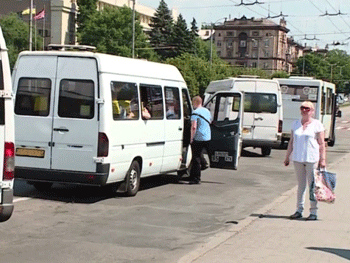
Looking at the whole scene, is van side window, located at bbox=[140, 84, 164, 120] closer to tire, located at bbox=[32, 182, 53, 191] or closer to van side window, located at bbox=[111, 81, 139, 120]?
van side window, located at bbox=[111, 81, 139, 120]

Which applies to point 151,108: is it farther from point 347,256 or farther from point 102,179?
point 347,256

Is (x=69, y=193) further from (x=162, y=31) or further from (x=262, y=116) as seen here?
(x=162, y=31)

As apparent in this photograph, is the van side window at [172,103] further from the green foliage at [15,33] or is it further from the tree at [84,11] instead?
the tree at [84,11]

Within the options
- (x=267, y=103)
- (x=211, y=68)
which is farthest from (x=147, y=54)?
(x=267, y=103)

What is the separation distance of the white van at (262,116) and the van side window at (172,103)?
10.9 metres

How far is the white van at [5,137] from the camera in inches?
326

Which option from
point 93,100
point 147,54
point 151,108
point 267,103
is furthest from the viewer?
point 147,54

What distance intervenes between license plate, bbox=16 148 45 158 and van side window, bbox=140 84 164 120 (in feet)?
7.09

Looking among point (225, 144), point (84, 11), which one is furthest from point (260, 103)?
point (84, 11)

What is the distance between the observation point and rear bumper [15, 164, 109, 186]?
12.6m

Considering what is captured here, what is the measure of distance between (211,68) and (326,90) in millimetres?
46447

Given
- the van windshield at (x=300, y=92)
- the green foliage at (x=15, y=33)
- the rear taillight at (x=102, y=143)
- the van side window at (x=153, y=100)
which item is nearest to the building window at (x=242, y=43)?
the green foliage at (x=15, y=33)

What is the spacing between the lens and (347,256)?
8.71 metres

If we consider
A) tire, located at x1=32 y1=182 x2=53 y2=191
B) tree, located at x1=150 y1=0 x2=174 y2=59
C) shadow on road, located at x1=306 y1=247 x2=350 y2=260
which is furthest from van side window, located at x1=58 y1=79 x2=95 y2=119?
tree, located at x1=150 y1=0 x2=174 y2=59
